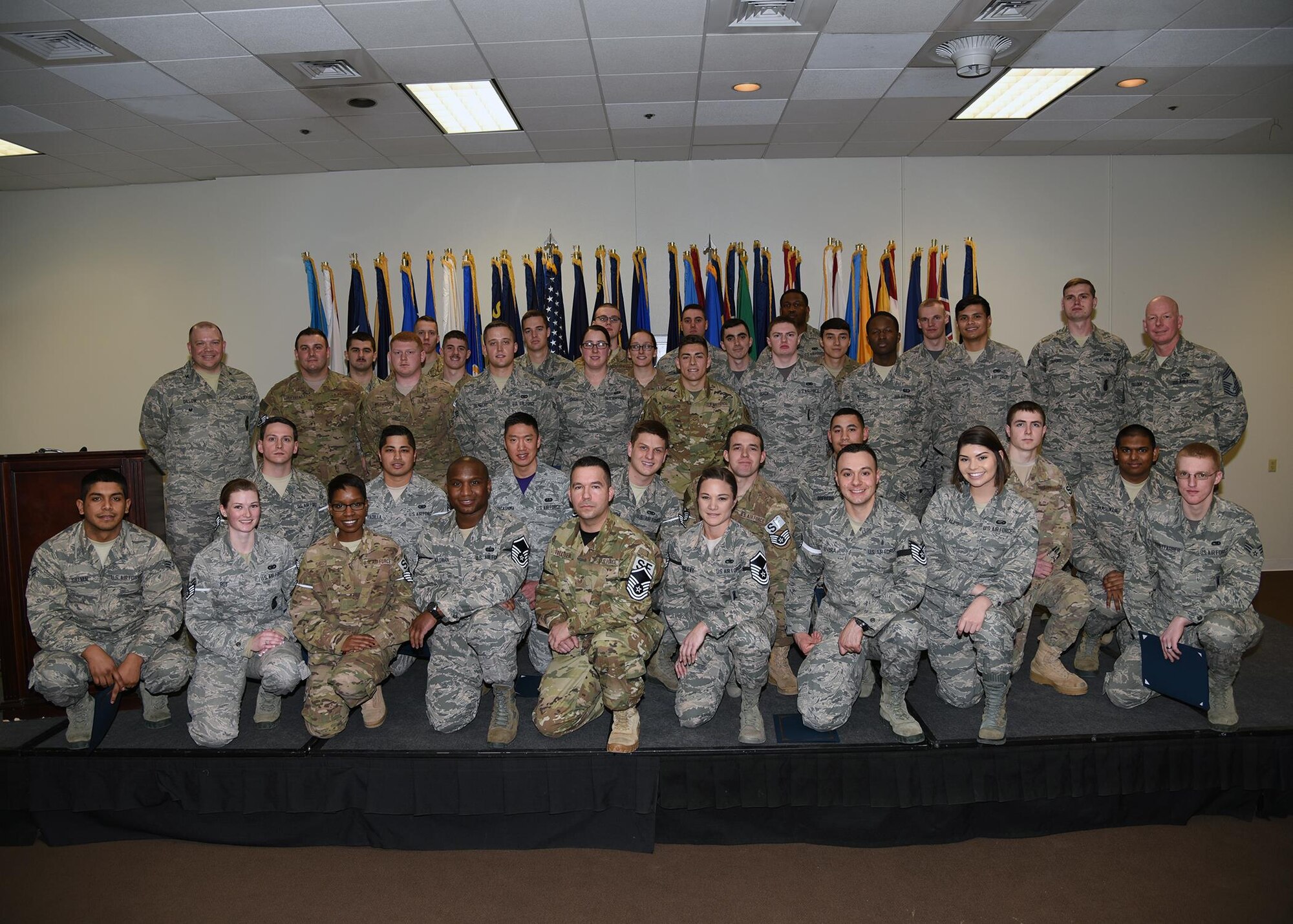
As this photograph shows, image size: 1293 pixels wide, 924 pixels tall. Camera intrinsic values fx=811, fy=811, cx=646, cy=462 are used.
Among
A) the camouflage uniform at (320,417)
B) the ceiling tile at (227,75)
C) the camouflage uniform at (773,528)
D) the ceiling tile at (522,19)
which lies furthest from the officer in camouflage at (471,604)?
the ceiling tile at (227,75)

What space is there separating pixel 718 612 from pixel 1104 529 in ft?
7.28

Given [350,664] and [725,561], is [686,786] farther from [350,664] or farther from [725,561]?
[350,664]

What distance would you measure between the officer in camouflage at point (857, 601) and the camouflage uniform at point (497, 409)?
2.04m

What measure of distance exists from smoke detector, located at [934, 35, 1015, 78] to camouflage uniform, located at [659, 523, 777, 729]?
10.9 ft

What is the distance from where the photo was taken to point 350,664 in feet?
11.6

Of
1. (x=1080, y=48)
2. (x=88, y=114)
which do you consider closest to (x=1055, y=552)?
(x=1080, y=48)

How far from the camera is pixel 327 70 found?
4984 millimetres

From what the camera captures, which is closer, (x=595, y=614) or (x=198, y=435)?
(x=595, y=614)

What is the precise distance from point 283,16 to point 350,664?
3.35 meters

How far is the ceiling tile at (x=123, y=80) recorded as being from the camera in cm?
491

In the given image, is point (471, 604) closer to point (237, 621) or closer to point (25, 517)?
point (237, 621)

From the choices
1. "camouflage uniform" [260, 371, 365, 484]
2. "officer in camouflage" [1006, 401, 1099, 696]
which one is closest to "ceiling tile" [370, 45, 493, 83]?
"camouflage uniform" [260, 371, 365, 484]

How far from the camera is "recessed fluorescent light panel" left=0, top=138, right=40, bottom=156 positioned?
6.39 m

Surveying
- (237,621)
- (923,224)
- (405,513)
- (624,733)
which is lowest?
(624,733)
